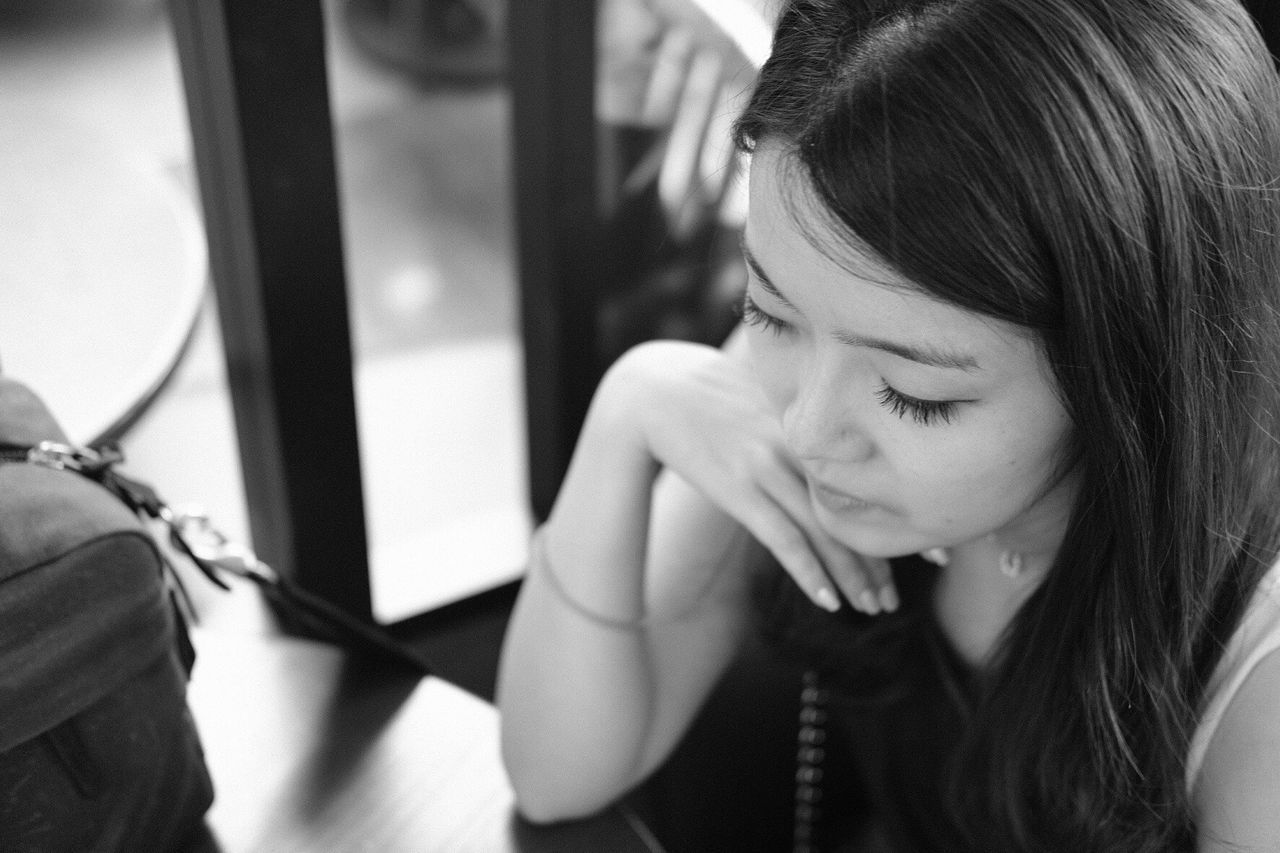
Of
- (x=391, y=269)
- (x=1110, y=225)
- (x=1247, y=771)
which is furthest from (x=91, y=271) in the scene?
(x=391, y=269)

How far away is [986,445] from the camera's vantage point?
0.66m

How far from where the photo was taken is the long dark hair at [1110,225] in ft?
1.92

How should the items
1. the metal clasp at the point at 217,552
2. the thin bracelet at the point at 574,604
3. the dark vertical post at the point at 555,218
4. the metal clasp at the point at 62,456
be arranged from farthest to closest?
the dark vertical post at the point at 555,218 → the thin bracelet at the point at 574,604 → the metal clasp at the point at 217,552 → the metal clasp at the point at 62,456

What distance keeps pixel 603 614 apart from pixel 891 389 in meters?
0.34

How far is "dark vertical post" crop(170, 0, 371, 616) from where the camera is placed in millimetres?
869

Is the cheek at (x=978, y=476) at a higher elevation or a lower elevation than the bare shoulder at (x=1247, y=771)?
higher

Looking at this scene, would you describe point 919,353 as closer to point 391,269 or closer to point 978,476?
point 978,476

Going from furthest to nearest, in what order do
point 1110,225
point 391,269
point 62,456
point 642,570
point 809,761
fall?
point 391,269 < point 809,761 < point 642,570 < point 62,456 < point 1110,225

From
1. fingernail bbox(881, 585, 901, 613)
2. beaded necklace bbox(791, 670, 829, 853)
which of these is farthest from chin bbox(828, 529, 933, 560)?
beaded necklace bbox(791, 670, 829, 853)

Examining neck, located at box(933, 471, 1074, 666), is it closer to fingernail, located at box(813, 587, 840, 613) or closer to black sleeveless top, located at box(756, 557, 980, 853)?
black sleeveless top, located at box(756, 557, 980, 853)

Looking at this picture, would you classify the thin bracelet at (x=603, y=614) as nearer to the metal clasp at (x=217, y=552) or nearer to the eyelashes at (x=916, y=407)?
the metal clasp at (x=217, y=552)

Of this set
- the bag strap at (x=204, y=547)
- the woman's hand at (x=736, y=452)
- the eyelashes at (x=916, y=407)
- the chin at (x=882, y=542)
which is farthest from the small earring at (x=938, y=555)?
the bag strap at (x=204, y=547)

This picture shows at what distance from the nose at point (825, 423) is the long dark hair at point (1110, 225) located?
9 centimetres

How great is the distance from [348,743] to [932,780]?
0.47m
